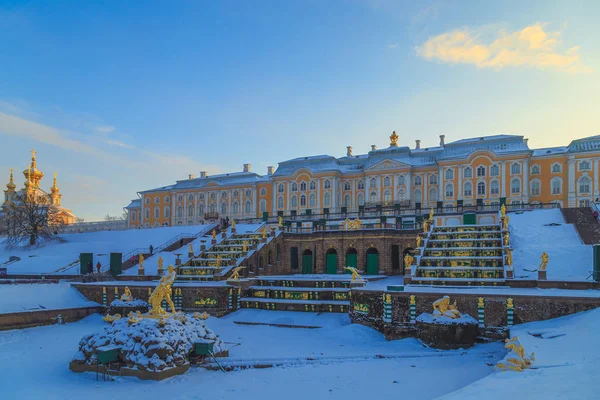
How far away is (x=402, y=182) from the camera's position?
62531 millimetres

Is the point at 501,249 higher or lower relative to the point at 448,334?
higher

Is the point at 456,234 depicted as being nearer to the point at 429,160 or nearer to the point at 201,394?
the point at 201,394

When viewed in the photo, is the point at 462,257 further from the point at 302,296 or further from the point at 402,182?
the point at 402,182

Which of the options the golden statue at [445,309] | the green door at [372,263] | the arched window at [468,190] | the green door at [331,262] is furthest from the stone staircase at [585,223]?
the arched window at [468,190]

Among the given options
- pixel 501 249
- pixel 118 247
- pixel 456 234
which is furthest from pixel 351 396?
pixel 118 247

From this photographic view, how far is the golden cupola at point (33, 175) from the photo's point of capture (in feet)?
249

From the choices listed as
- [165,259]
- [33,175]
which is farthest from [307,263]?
[33,175]

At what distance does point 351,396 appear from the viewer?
1317cm

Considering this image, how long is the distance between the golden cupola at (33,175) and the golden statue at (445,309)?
2965 inches

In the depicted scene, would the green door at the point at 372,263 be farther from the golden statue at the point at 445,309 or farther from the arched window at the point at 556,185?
the arched window at the point at 556,185

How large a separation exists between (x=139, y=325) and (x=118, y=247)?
32168mm

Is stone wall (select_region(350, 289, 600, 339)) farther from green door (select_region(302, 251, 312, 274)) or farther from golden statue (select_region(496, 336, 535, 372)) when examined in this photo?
green door (select_region(302, 251, 312, 274))

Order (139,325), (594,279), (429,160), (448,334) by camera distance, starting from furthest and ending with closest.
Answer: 1. (429,160)
2. (594,279)
3. (448,334)
4. (139,325)

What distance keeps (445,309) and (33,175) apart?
7722 cm
